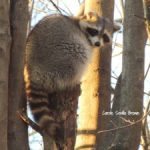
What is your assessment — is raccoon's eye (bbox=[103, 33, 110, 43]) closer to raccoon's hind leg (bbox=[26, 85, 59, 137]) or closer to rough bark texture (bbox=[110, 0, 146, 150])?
rough bark texture (bbox=[110, 0, 146, 150])

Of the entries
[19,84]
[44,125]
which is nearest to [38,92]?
[44,125]

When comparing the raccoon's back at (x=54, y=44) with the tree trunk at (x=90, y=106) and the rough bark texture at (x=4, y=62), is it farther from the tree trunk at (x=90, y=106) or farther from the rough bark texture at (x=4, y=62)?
the rough bark texture at (x=4, y=62)

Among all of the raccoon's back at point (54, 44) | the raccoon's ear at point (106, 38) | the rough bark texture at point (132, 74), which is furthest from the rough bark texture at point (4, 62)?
the raccoon's ear at point (106, 38)

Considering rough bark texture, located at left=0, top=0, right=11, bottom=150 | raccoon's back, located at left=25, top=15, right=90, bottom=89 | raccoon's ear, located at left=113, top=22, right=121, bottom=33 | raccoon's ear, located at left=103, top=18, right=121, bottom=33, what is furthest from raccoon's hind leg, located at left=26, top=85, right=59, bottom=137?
raccoon's ear, located at left=113, top=22, right=121, bottom=33

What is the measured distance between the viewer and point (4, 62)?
2.40 m

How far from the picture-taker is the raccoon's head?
4.23 meters

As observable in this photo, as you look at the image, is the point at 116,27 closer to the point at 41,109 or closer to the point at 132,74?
the point at 132,74

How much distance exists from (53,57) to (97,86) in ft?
1.58

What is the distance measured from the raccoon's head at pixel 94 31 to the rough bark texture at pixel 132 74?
3.18 feet

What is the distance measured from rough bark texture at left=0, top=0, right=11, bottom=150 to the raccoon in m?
0.75

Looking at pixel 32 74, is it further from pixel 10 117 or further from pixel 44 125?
pixel 10 117

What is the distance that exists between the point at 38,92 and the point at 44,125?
441 millimetres

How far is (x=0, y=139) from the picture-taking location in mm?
2242

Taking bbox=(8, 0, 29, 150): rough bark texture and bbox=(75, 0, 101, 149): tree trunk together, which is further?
bbox=(75, 0, 101, 149): tree trunk
